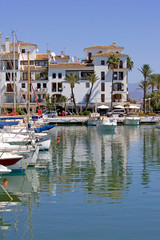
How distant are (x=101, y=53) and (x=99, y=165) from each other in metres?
75.2

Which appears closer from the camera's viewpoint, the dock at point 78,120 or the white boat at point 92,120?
the white boat at point 92,120

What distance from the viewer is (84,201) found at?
19203mm

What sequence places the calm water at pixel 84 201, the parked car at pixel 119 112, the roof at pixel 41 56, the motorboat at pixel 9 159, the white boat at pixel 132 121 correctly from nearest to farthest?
the calm water at pixel 84 201
the motorboat at pixel 9 159
the white boat at pixel 132 121
the parked car at pixel 119 112
the roof at pixel 41 56

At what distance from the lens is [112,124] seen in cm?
6316

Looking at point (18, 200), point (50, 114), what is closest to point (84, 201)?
point (18, 200)

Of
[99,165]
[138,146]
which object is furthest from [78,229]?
[138,146]

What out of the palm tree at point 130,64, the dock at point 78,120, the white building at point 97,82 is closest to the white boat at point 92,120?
the dock at point 78,120

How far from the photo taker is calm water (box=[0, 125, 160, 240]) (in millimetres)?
15227

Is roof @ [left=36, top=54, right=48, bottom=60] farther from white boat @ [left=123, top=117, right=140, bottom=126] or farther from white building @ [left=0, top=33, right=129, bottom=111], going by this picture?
white boat @ [left=123, top=117, right=140, bottom=126]

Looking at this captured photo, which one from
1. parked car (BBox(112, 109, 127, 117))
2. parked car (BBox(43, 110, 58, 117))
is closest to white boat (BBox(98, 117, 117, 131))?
parked car (BBox(43, 110, 58, 117))

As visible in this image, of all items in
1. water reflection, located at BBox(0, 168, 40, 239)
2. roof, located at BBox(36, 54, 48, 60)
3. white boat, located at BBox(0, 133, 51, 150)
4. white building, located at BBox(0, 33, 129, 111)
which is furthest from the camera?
roof, located at BBox(36, 54, 48, 60)

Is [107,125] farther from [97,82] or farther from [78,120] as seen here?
[97,82]

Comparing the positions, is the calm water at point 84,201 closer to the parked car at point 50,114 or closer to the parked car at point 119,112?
the parked car at point 50,114

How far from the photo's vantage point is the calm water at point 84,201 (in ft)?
50.0
